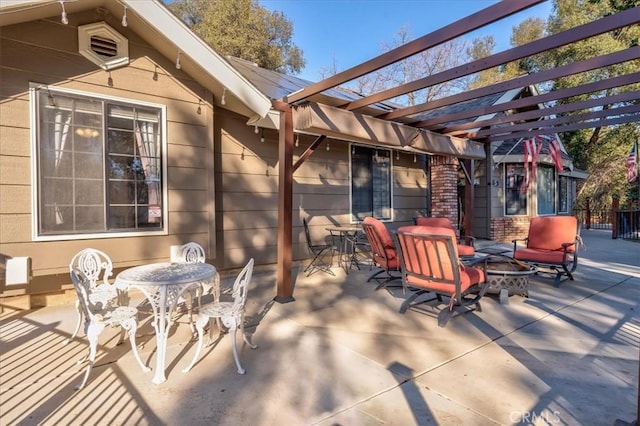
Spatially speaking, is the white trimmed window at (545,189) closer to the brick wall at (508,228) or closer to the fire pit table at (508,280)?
the brick wall at (508,228)

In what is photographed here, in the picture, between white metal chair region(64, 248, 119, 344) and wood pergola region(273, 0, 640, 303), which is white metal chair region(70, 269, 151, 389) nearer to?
white metal chair region(64, 248, 119, 344)

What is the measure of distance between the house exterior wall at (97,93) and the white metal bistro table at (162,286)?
163cm

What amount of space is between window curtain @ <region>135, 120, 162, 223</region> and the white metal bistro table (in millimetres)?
1703

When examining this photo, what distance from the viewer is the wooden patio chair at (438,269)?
3664 millimetres

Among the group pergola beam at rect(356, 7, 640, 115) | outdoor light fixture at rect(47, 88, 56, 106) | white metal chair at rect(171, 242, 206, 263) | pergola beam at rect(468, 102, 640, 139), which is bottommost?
white metal chair at rect(171, 242, 206, 263)

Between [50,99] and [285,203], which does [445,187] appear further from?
[50,99]

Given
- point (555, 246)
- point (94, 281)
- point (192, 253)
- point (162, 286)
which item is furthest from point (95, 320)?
point (555, 246)

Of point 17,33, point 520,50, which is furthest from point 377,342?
point 17,33

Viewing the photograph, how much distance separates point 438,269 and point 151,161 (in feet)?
13.0

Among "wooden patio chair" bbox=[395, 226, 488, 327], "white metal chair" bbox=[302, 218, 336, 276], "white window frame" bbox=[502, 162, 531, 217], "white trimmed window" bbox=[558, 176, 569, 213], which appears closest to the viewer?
"wooden patio chair" bbox=[395, 226, 488, 327]

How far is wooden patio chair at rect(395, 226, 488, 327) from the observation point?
366 centimetres

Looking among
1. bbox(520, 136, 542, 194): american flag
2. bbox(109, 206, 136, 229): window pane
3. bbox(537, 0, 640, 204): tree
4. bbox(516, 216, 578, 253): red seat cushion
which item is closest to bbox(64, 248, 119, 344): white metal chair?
bbox(109, 206, 136, 229): window pane

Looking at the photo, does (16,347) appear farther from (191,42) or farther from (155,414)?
(191,42)

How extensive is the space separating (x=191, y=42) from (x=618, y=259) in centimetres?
929
